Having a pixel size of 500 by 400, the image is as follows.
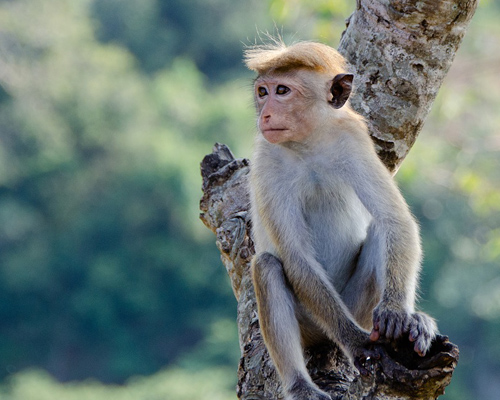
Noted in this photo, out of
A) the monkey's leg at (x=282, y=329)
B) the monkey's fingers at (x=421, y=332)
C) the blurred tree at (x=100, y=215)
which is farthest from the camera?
the blurred tree at (x=100, y=215)

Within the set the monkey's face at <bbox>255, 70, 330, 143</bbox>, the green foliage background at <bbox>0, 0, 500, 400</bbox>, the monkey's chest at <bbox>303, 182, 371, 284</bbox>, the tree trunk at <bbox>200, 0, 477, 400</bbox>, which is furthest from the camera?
the green foliage background at <bbox>0, 0, 500, 400</bbox>

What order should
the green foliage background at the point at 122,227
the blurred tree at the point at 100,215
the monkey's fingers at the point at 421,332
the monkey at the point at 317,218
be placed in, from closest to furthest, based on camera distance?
1. the monkey's fingers at the point at 421,332
2. the monkey at the point at 317,218
3. the green foliage background at the point at 122,227
4. the blurred tree at the point at 100,215

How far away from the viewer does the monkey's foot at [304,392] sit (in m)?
5.19

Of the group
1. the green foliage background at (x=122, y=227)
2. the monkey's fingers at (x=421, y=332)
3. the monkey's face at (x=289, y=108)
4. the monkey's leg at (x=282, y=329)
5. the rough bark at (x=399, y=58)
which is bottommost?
the monkey's fingers at (x=421, y=332)

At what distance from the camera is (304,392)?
521cm

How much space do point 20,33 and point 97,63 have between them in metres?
6.95

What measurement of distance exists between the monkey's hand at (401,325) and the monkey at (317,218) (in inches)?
8.9

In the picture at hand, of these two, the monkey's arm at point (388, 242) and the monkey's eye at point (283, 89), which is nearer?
the monkey's arm at point (388, 242)

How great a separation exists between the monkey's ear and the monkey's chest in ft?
1.75

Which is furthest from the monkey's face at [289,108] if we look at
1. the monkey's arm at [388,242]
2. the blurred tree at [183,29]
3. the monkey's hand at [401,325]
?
the blurred tree at [183,29]

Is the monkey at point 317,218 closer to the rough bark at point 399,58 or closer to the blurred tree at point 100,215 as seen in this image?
the rough bark at point 399,58

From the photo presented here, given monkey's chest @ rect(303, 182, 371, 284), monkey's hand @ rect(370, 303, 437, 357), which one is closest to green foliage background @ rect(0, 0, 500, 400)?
monkey's chest @ rect(303, 182, 371, 284)

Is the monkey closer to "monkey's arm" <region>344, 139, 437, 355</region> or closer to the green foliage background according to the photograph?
"monkey's arm" <region>344, 139, 437, 355</region>

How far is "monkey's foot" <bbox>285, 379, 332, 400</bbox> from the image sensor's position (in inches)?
204
